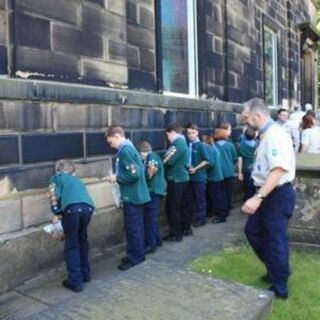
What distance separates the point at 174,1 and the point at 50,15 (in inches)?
137

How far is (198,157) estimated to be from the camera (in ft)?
25.3

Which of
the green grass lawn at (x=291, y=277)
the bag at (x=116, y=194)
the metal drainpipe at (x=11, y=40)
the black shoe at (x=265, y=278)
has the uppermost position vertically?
the metal drainpipe at (x=11, y=40)

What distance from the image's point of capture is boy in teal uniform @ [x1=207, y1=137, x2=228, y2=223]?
8211mm

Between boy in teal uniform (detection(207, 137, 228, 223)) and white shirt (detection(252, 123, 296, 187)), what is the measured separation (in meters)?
3.54

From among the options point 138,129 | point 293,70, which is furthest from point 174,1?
point 293,70

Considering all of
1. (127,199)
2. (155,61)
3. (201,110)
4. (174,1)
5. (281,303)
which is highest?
(174,1)

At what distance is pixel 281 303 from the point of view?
4523 mm

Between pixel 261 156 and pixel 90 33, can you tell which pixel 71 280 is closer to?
pixel 261 156

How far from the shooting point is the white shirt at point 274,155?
4340mm

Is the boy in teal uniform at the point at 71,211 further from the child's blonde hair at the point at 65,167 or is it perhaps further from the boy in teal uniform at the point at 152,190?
the boy in teal uniform at the point at 152,190

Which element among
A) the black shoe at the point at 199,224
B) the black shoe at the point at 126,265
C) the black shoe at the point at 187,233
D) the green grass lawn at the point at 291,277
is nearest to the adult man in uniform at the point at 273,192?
the green grass lawn at the point at 291,277

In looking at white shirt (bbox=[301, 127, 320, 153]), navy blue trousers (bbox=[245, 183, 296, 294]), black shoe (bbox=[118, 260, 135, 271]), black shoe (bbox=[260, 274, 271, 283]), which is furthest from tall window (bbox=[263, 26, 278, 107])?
navy blue trousers (bbox=[245, 183, 296, 294])

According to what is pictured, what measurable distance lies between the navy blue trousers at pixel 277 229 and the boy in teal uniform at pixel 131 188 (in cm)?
143

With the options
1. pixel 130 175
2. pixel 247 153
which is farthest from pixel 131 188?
pixel 247 153
